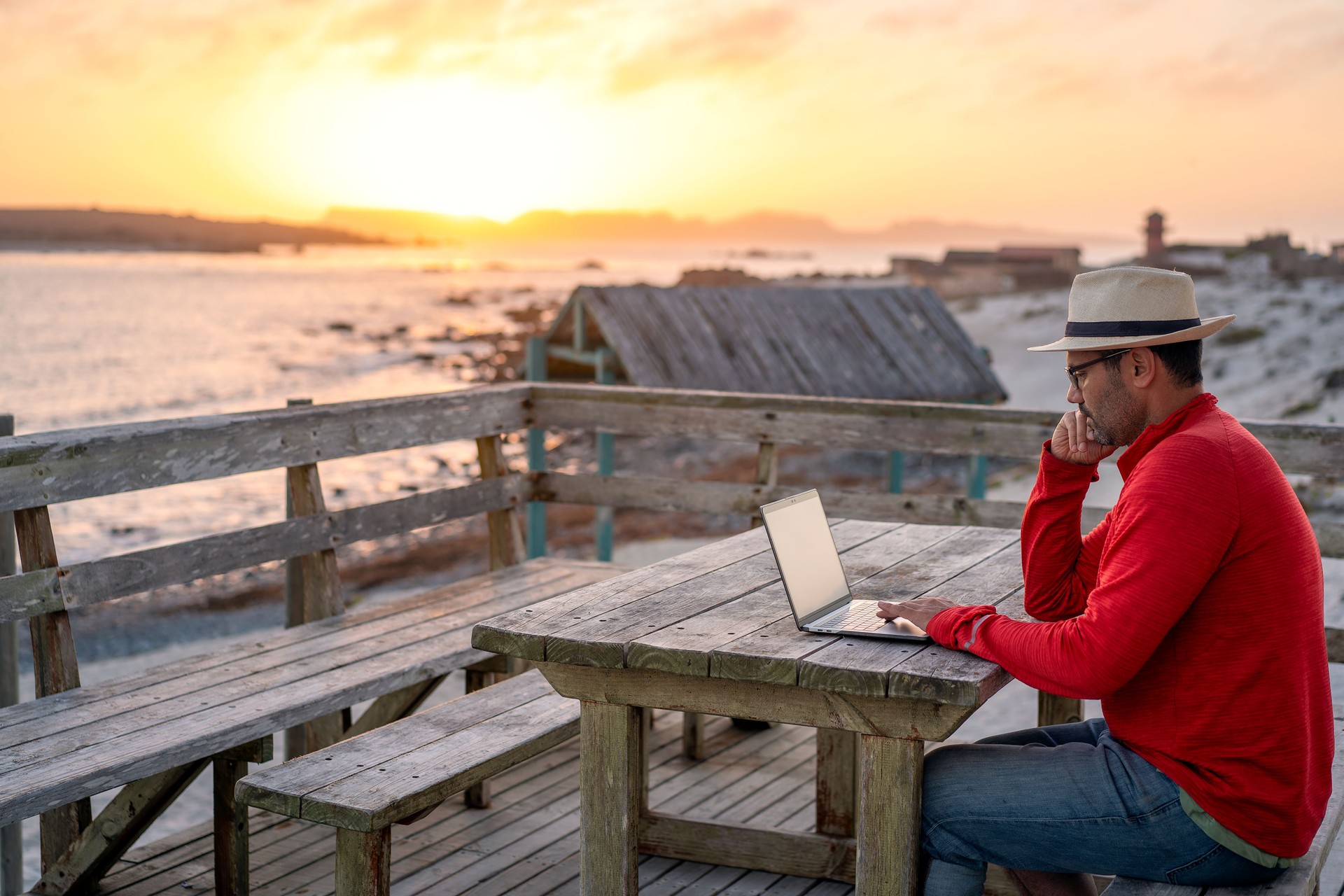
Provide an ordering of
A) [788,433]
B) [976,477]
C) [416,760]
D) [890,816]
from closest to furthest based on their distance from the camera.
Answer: [890,816], [416,760], [788,433], [976,477]

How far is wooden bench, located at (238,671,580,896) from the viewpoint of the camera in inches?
123

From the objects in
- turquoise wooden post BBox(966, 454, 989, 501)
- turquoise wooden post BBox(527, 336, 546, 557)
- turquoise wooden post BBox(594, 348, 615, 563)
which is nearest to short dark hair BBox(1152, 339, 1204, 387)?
turquoise wooden post BBox(527, 336, 546, 557)

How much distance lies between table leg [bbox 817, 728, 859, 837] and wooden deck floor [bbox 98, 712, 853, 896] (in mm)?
189

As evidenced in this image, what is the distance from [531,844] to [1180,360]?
2.98m

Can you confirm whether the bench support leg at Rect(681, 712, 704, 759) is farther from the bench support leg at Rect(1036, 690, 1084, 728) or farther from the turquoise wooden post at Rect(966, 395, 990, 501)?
the turquoise wooden post at Rect(966, 395, 990, 501)

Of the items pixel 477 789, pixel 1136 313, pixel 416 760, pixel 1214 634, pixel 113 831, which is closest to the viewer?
pixel 1214 634

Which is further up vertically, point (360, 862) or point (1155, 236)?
point (1155, 236)

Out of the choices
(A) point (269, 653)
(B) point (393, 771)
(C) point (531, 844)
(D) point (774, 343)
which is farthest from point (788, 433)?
(D) point (774, 343)

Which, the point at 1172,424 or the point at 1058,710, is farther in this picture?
the point at 1058,710

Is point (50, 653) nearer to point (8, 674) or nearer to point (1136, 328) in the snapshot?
point (8, 674)

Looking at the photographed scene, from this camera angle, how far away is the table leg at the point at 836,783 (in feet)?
13.8

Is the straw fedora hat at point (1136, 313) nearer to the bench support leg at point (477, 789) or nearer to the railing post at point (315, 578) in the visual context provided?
the bench support leg at point (477, 789)

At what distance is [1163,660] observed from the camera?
2496 millimetres

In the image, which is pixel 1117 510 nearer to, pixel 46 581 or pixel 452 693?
pixel 46 581
